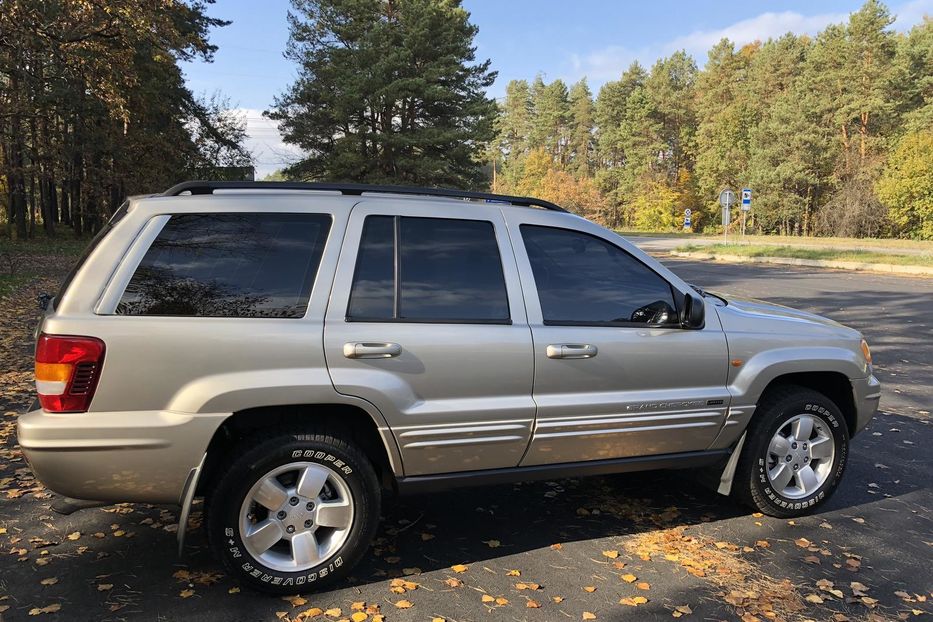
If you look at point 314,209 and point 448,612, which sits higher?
point 314,209

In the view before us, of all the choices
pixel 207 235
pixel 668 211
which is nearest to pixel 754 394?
pixel 207 235

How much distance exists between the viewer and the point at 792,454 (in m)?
4.00

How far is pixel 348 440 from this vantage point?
315 cm

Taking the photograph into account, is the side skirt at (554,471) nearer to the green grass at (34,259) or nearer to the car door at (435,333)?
the car door at (435,333)

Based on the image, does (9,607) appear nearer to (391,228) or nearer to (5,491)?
(5,491)

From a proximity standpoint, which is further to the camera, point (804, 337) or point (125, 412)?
point (804, 337)

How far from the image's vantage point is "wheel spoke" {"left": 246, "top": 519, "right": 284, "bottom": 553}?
3.01 metres

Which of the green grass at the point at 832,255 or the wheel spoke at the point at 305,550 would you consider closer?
the wheel spoke at the point at 305,550

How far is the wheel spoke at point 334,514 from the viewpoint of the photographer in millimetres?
3084

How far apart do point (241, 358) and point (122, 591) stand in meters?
1.32

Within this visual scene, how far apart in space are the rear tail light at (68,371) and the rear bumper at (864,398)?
4283 millimetres

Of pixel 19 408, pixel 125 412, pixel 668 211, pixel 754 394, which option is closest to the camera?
pixel 125 412

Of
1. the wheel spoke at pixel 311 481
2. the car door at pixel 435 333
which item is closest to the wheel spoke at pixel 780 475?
the car door at pixel 435 333

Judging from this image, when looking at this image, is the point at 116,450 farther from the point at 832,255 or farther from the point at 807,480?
the point at 832,255
